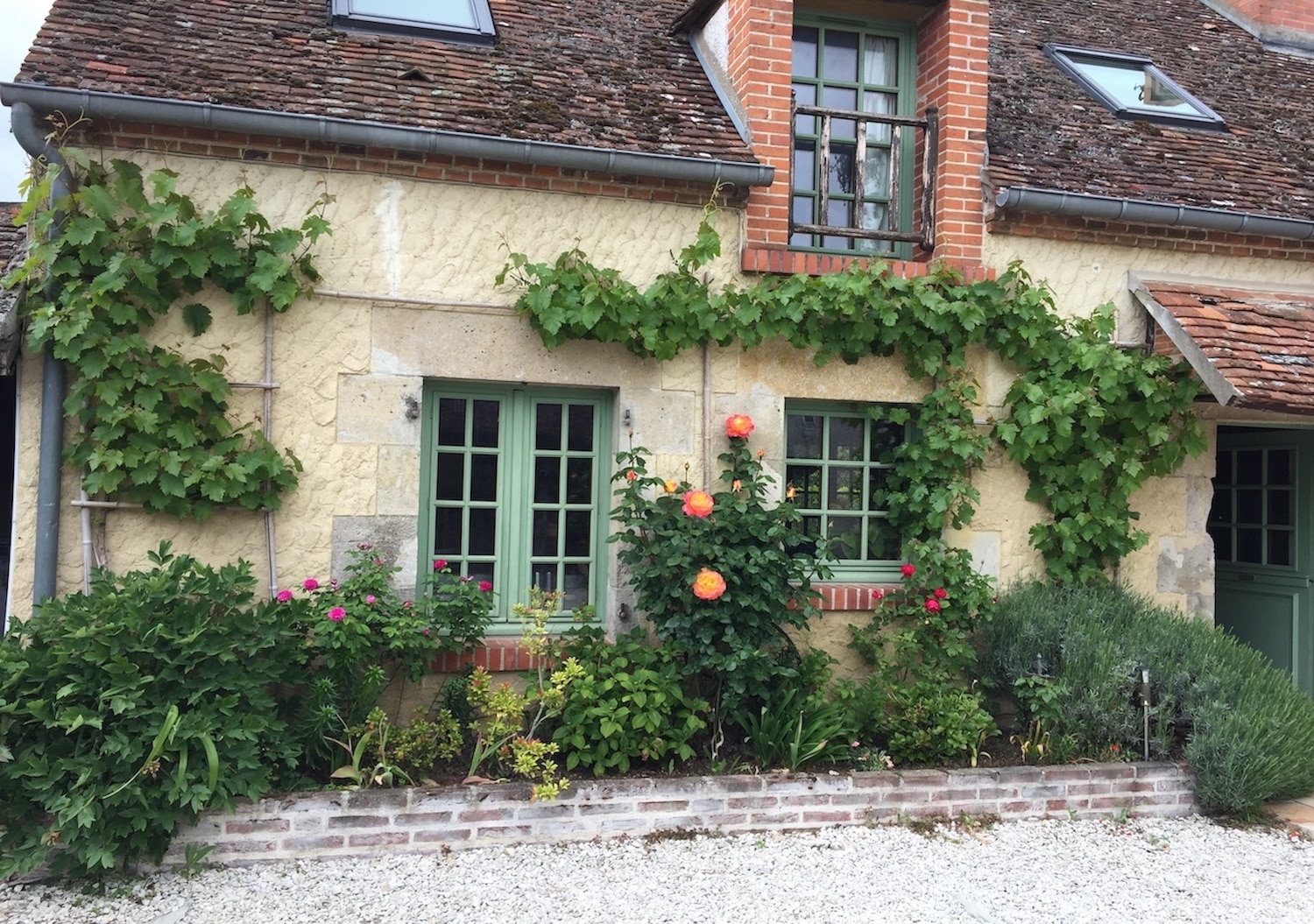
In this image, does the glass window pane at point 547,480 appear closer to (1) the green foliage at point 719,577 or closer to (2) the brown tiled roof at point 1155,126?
(1) the green foliage at point 719,577

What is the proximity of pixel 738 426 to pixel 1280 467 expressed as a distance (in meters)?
4.42

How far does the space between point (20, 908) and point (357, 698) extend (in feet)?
5.13

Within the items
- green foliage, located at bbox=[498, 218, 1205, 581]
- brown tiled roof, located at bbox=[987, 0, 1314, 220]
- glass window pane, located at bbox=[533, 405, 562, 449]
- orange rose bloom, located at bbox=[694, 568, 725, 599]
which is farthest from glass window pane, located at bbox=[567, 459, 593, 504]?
brown tiled roof, located at bbox=[987, 0, 1314, 220]

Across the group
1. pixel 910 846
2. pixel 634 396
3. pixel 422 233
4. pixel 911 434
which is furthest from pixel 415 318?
pixel 910 846

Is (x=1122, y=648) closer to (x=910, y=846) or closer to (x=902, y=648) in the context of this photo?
(x=902, y=648)

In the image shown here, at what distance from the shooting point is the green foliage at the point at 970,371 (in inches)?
232

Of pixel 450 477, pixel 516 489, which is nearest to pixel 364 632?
pixel 450 477

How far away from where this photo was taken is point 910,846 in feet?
16.1

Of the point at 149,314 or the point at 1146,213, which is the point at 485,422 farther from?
the point at 1146,213

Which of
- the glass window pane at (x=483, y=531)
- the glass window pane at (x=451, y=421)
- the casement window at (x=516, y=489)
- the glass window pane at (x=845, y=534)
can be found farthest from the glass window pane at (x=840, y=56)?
the glass window pane at (x=483, y=531)

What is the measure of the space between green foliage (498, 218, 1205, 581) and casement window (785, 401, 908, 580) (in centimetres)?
17

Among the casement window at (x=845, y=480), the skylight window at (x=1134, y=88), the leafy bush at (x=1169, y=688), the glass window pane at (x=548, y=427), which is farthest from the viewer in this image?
the skylight window at (x=1134, y=88)

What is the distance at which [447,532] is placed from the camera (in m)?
5.88

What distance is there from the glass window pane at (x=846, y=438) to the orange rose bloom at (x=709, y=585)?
155cm
